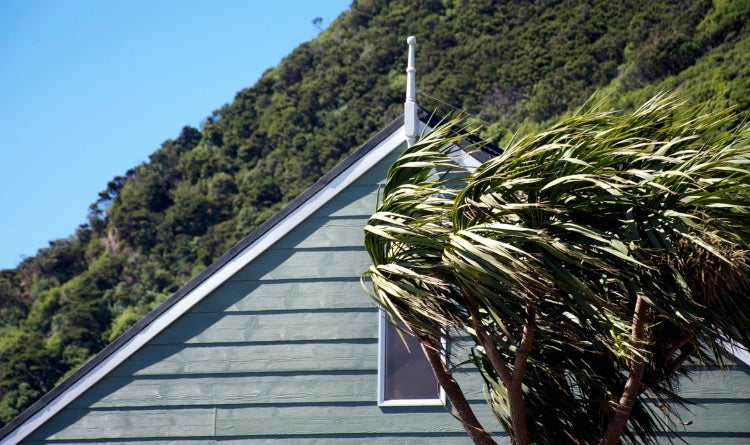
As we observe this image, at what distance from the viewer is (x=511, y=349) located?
16.1 ft

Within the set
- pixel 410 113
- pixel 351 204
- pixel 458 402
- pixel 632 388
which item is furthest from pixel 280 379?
pixel 632 388

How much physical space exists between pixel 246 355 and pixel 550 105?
1944 centimetres

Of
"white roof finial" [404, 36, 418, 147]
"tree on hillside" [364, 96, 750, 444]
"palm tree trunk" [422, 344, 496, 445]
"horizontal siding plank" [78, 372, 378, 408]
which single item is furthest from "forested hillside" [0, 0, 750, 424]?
"palm tree trunk" [422, 344, 496, 445]

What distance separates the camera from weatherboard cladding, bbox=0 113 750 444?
21.6 feet

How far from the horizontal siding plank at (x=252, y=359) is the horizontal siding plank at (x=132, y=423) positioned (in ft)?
1.05

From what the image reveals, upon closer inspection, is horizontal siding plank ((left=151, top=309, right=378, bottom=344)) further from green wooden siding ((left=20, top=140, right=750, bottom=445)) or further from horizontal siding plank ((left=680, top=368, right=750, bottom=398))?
horizontal siding plank ((left=680, top=368, right=750, bottom=398))

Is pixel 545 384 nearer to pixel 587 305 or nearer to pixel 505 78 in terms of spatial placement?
pixel 587 305

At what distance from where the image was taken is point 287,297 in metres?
6.78

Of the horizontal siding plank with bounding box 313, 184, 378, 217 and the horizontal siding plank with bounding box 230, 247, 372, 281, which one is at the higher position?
the horizontal siding plank with bounding box 313, 184, 378, 217

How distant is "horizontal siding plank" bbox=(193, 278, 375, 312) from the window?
302mm

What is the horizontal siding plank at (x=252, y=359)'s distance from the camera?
668 centimetres

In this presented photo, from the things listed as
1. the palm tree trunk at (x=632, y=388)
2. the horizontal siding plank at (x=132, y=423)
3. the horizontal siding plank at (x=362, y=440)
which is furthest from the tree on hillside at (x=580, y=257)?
the horizontal siding plank at (x=132, y=423)

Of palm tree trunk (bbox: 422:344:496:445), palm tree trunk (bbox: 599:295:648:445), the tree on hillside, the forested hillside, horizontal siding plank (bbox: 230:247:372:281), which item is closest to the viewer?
the tree on hillside

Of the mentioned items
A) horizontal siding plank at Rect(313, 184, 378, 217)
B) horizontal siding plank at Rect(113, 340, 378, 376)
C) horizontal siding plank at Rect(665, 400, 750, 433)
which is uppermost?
horizontal siding plank at Rect(313, 184, 378, 217)
